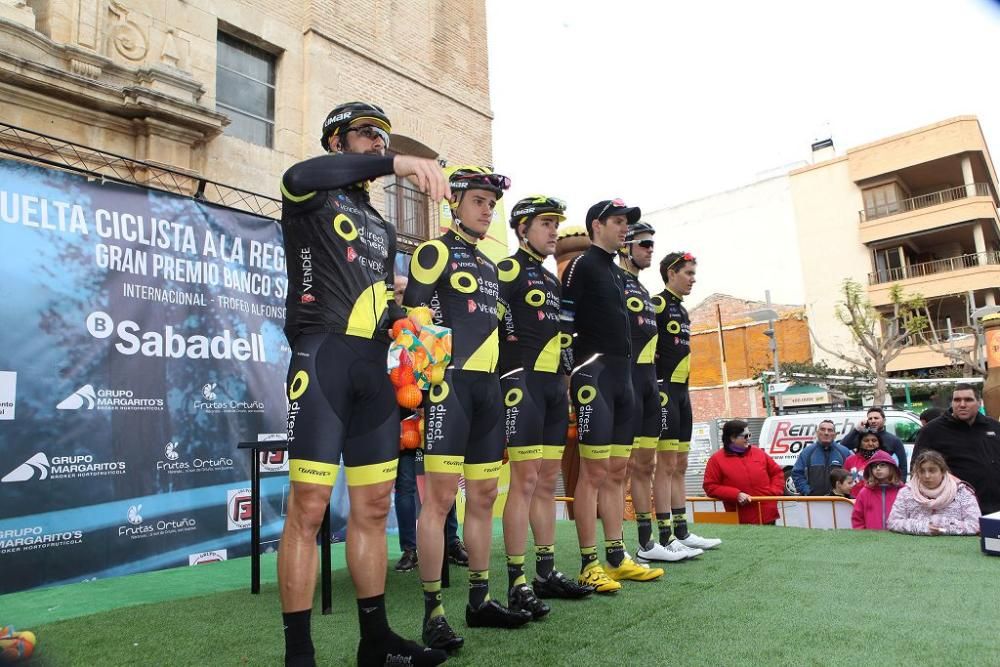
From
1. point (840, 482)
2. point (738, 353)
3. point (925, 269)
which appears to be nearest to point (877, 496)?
point (840, 482)

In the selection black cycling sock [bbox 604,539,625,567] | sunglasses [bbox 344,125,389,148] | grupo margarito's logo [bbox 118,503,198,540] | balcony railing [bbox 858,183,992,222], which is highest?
balcony railing [bbox 858,183,992,222]

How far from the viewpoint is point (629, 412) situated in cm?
441

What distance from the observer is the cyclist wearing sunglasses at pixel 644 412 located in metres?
5.00

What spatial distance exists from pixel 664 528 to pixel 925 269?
33778mm

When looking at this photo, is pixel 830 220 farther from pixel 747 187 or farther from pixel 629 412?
pixel 629 412


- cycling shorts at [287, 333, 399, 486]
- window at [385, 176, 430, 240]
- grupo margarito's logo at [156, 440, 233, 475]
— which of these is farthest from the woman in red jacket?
window at [385, 176, 430, 240]

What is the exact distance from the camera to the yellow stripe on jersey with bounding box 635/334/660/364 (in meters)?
5.01

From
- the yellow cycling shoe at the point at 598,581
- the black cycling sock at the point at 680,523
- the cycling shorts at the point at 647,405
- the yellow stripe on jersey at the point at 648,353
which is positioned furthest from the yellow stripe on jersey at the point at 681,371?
the yellow cycling shoe at the point at 598,581

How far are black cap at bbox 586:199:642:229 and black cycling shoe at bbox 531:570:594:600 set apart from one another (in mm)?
2344

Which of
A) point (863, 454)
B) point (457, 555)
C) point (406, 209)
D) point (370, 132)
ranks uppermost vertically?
point (406, 209)

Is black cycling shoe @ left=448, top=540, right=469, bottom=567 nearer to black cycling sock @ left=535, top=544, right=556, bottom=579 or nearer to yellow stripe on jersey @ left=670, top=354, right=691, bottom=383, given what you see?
black cycling sock @ left=535, top=544, right=556, bottom=579

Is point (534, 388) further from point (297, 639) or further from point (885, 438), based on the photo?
point (885, 438)

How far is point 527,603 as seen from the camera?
3.42 m

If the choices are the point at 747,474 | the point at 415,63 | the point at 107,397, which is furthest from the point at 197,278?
the point at 415,63
